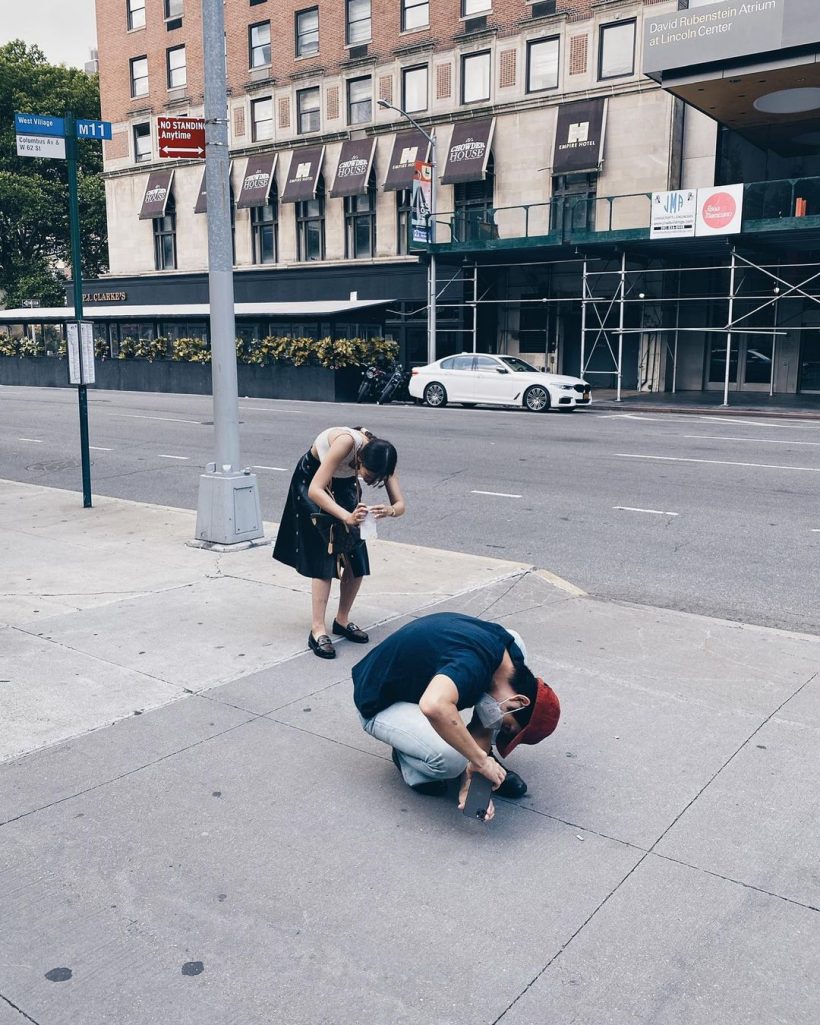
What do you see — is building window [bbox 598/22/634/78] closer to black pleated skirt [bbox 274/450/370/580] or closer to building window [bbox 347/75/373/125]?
building window [bbox 347/75/373/125]

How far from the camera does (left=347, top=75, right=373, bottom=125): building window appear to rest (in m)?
35.7

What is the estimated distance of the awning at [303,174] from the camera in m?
36.8

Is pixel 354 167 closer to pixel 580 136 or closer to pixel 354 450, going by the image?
pixel 580 136

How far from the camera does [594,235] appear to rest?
1051 inches

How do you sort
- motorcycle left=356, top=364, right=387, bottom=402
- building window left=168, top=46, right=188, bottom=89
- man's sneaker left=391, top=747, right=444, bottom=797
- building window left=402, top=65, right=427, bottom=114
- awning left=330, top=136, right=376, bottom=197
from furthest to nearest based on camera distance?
1. building window left=168, top=46, right=188, bottom=89
2. awning left=330, top=136, right=376, bottom=197
3. building window left=402, top=65, right=427, bottom=114
4. motorcycle left=356, top=364, right=387, bottom=402
5. man's sneaker left=391, top=747, right=444, bottom=797

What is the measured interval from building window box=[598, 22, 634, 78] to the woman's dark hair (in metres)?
28.5

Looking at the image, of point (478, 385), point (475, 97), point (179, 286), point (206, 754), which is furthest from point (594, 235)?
point (206, 754)

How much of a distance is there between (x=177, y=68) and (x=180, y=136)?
124ft

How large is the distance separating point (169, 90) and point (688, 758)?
43.8m

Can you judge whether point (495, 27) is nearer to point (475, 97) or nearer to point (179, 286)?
point (475, 97)

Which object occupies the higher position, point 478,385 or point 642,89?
point 642,89

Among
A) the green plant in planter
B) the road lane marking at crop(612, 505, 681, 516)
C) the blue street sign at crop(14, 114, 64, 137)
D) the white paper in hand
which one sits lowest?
the road lane marking at crop(612, 505, 681, 516)

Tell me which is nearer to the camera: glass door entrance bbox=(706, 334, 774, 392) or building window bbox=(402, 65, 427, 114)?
glass door entrance bbox=(706, 334, 774, 392)

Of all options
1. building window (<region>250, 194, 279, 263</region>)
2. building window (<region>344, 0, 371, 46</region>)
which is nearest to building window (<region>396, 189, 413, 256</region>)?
building window (<region>344, 0, 371, 46</region>)
